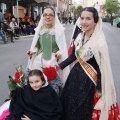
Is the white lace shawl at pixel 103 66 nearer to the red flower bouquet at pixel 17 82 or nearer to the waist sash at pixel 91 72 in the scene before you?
the waist sash at pixel 91 72

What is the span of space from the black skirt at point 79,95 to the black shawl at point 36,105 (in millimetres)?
159

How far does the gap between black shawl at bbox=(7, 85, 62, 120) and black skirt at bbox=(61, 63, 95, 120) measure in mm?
159

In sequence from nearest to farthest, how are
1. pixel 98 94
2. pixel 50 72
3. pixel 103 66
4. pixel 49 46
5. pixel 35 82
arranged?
pixel 103 66 < pixel 98 94 < pixel 35 82 < pixel 50 72 < pixel 49 46

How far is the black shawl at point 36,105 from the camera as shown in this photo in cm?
351

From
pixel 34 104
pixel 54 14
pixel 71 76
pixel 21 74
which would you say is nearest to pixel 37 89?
pixel 34 104

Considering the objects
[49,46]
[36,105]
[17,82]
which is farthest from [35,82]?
[49,46]

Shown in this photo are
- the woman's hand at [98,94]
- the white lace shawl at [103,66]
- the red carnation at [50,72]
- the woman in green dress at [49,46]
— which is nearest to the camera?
the white lace shawl at [103,66]

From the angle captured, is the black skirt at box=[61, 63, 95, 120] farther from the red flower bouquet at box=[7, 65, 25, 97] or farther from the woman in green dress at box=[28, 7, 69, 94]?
the woman in green dress at box=[28, 7, 69, 94]

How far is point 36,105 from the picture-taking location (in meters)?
3.51

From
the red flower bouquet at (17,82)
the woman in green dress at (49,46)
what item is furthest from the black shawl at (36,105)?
the woman in green dress at (49,46)

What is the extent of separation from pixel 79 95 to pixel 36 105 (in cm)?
53

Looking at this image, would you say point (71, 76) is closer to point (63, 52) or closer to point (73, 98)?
point (73, 98)

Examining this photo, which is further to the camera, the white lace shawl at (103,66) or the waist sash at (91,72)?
the waist sash at (91,72)

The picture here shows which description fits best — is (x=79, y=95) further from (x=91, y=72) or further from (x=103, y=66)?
(x=103, y=66)
